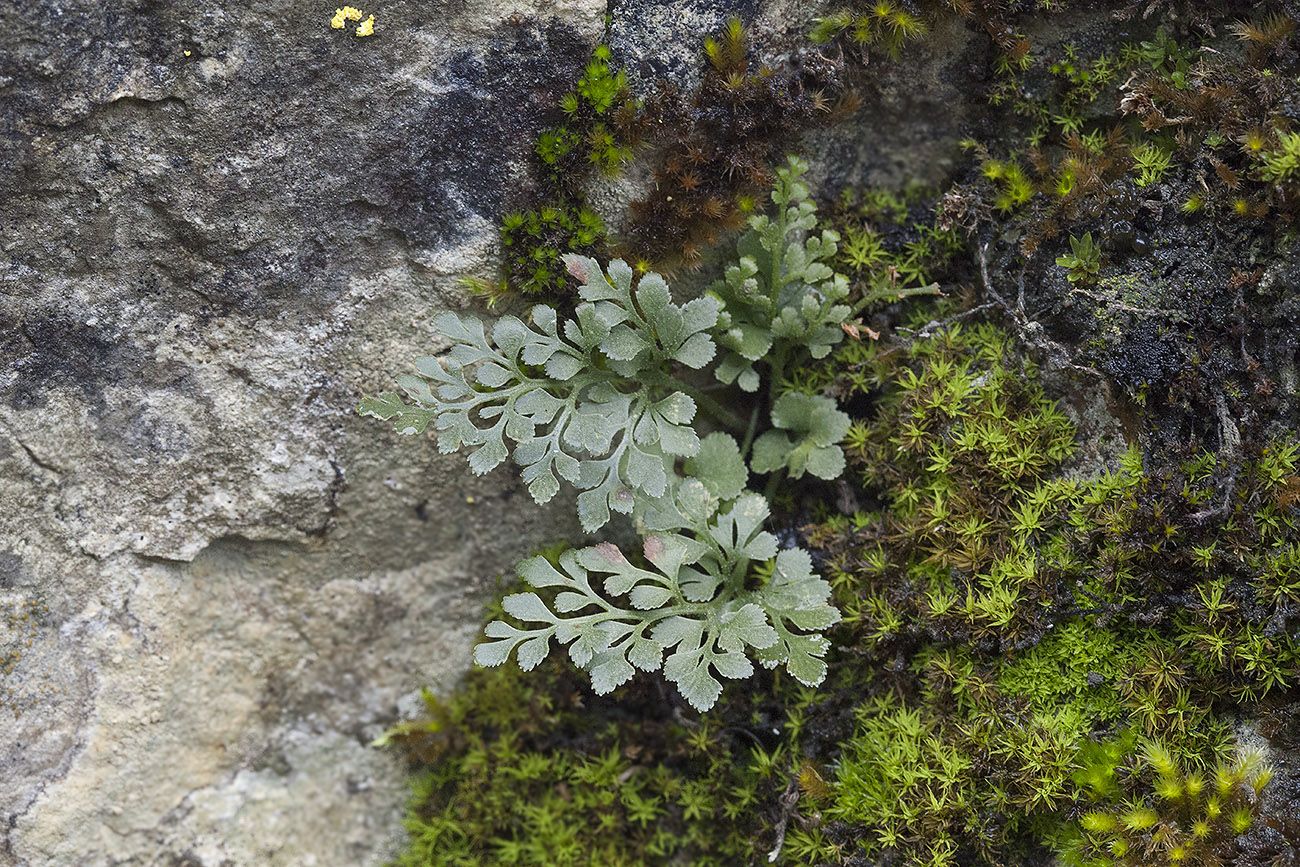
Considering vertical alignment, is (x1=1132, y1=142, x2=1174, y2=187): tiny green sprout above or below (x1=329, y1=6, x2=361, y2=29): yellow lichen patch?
below

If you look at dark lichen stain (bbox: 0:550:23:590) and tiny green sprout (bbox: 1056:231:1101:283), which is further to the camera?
dark lichen stain (bbox: 0:550:23:590)

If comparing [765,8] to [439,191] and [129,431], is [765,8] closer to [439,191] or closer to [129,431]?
[439,191]

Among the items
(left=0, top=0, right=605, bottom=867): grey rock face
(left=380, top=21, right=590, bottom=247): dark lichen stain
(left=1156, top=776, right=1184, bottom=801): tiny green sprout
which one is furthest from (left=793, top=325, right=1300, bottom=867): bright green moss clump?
(left=380, top=21, right=590, bottom=247): dark lichen stain

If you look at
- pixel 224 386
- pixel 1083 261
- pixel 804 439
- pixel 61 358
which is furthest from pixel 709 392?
pixel 61 358

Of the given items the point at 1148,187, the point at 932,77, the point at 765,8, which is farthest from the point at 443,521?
the point at 1148,187

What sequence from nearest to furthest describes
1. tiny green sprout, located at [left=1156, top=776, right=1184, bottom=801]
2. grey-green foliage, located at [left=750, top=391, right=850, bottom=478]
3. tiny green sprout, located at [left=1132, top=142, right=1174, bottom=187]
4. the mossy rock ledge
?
tiny green sprout, located at [left=1156, top=776, right=1184, bottom=801] → the mossy rock ledge → tiny green sprout, located at [left=1132, top=142, right=1174, bottom=187] → grey-green foliage, located at [left=750, top=391, right=850, bottom=478]

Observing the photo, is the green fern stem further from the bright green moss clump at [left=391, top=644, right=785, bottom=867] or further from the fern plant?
the bright green moss clump at [left=391, top=644, right=785, bottom=867]

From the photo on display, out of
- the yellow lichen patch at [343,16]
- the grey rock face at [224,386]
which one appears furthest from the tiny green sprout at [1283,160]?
the yellow lichen patch at [343,16]
